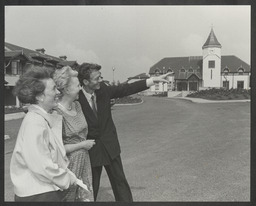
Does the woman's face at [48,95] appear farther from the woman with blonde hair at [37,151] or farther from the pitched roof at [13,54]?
the pitched roof at [13,54]

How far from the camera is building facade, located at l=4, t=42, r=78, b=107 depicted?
233cm

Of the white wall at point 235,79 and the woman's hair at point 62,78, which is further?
the white wall at point 235,79

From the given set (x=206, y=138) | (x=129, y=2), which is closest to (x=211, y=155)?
(x=206, y=138)

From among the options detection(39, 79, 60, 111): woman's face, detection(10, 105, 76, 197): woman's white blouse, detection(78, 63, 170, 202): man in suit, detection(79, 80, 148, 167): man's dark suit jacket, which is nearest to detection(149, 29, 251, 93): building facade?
detection(78, 63, 170, 202): man in suit

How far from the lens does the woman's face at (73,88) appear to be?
71.5 inches

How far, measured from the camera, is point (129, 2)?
2402 mm

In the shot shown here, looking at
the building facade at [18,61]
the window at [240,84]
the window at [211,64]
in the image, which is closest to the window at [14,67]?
the building facade at [18,61]

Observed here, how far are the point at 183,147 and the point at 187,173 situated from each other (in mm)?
819

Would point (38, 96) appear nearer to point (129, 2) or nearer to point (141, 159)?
point (129, 2)

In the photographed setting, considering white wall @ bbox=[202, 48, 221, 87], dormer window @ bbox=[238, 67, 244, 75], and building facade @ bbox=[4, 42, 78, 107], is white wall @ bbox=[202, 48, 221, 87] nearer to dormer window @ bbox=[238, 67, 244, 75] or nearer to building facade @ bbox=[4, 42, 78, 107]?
dormer window @ bbox=[238, 67, 244, 75]

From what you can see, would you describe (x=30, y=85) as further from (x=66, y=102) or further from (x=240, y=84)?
(x=240, y=84)

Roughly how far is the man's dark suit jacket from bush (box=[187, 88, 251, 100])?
3.35 feet

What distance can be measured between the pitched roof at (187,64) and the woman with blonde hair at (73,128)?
1.01m

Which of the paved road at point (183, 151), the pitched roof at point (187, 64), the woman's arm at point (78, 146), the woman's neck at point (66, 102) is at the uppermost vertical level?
the pitched roof at point (187, 64)
